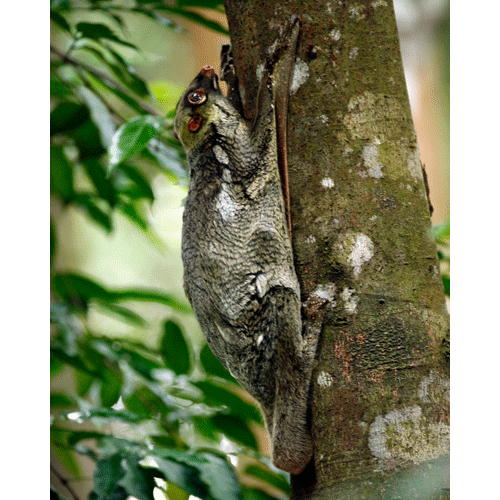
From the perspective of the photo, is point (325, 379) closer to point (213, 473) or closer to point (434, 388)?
point (434, 388)

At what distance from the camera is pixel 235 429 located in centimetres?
293

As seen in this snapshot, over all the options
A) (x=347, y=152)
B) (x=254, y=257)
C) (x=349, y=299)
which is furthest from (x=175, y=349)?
(x=347, y=152)

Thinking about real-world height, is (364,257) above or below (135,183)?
below

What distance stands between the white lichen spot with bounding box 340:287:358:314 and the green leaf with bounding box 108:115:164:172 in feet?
3.58

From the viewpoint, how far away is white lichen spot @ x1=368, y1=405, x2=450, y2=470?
1.55 m

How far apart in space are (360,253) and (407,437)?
1.95 ft

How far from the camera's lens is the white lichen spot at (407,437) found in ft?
5.09

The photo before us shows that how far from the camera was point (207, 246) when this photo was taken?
2.21 m

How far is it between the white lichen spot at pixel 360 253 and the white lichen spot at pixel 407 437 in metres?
0.47

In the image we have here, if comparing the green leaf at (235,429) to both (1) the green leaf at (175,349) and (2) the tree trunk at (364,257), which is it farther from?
(2) the tree trunk at (364,257)

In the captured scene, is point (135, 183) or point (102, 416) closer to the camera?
point (102, 416)

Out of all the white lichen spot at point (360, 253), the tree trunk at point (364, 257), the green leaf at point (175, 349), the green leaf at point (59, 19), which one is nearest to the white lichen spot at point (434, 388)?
the tree trunk at point (364, 257)

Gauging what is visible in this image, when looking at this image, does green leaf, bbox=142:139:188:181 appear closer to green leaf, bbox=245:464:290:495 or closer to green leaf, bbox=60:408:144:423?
green leaf, bbox=60:408:144:423

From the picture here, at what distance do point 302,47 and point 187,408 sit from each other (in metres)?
2.13
